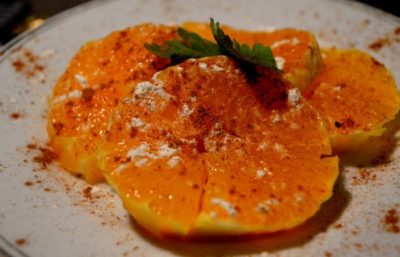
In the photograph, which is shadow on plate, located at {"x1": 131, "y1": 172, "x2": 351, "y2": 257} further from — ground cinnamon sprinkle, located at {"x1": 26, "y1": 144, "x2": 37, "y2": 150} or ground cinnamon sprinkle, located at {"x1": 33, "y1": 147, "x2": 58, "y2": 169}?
ground cinnamon sprinkle, located at {"x1": 26, "y1": 144, "x2": 37, "y2": 150}

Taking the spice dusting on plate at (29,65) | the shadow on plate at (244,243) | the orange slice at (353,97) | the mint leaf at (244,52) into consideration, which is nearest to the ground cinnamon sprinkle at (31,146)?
the spice dusting on plate at (29,65)

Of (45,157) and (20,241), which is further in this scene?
(45,157)

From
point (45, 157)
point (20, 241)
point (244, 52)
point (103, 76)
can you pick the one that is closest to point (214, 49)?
point (244, 52)

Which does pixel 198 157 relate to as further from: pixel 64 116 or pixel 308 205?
pixel 64 116

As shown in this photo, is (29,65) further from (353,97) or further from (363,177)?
(363,177)

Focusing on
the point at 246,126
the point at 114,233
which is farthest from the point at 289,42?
the point at 114,233

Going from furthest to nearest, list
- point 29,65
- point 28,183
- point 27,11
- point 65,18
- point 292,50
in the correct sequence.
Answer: point 27,11, point 65,18, point 29,65, point 292,50, point 28,183

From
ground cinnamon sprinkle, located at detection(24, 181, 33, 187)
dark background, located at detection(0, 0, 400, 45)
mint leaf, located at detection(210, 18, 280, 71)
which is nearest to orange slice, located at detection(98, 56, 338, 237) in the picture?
mint leaf, located at detection(210, 18, 280, 71)
